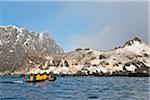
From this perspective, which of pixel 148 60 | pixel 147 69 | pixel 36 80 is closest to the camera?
pixel 36 80

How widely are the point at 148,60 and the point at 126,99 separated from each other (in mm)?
148503

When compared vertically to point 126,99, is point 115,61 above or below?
above

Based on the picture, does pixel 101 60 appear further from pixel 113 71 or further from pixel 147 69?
pixel 147 69

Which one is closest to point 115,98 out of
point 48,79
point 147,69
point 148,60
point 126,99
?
point 126,99

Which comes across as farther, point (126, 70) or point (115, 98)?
point (126, 70)

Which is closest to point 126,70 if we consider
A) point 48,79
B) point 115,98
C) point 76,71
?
point 76,71

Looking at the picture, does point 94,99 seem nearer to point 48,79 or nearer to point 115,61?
point 48,79

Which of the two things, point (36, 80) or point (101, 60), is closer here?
point (36, 80)

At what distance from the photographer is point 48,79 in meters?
93.4

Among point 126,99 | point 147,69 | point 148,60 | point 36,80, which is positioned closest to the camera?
point 126,99

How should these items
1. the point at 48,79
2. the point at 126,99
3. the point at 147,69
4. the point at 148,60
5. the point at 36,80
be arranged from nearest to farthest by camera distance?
the point at 126,99
the point at 36,80
the point at 48,79
the point at 147,69
the point at 148,60

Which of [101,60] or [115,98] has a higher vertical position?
[101,60]

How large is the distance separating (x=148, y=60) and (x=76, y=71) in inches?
1701

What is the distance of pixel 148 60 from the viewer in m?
188
